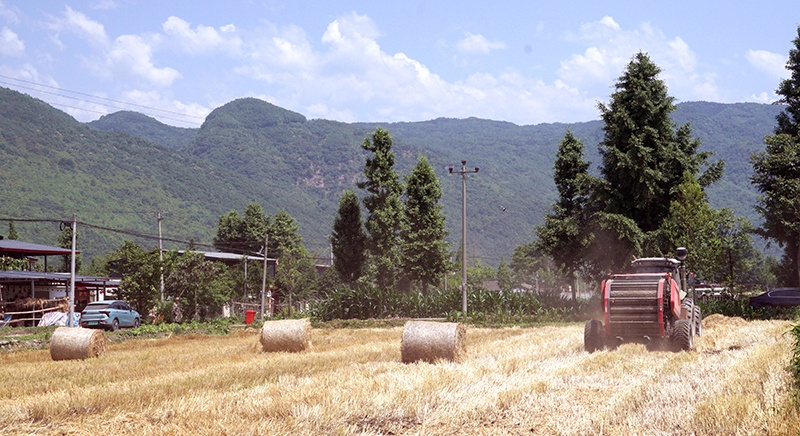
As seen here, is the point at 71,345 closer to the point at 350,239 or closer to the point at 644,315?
the point at 644,315

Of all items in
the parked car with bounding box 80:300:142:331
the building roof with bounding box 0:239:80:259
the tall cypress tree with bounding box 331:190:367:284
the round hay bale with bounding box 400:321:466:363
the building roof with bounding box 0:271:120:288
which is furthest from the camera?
the tall cypress tree with bounding box 331:190:367:284

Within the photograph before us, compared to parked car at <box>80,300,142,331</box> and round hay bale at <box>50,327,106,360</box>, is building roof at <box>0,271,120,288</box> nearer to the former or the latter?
parked car at <box>80,300,142,331</box>

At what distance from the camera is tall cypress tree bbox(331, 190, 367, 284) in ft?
218

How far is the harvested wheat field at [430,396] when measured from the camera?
9.93 meters

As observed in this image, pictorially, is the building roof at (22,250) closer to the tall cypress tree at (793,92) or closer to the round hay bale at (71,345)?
the round hay bale at (71,345)

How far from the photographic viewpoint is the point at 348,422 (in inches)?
406

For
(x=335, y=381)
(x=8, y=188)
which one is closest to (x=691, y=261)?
(x=335, y=381)

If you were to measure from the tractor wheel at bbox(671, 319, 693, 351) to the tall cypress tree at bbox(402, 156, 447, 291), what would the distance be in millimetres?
40302

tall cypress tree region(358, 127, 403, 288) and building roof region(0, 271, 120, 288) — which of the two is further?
tall cypress tree region(358, 127, 403, 288)

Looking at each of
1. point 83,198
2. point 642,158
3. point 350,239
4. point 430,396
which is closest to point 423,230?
point 350,239

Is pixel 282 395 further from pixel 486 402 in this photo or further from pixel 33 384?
pixel 33 384

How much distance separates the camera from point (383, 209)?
61.5m

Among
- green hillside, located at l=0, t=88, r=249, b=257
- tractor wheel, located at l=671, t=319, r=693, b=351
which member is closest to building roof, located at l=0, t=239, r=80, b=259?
tractor wheel, located at l=671, t=319, r=693, b=351

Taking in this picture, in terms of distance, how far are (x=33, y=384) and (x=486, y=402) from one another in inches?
409
